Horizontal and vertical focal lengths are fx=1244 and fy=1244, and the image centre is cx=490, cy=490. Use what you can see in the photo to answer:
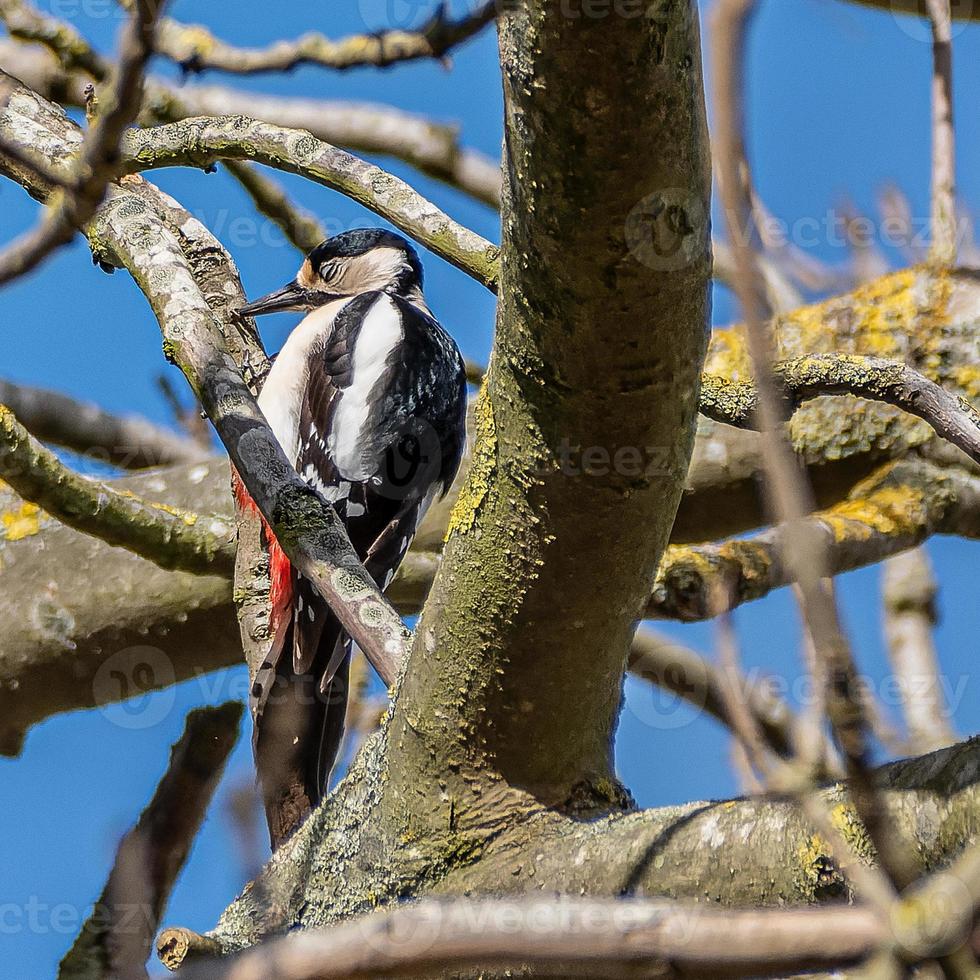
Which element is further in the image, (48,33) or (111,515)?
(48,33)

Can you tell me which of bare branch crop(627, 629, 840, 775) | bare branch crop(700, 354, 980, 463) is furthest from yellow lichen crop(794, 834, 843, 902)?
bare branch crop(627, 629, 840, 775)

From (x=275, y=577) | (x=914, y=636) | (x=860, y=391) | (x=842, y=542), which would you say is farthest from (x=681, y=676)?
(x=860, y=391)

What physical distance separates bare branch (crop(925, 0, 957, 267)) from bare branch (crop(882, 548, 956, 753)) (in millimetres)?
1992

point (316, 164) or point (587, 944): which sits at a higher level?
point (316, 164)

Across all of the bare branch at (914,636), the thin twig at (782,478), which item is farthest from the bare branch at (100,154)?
the bare branch at (914,636)

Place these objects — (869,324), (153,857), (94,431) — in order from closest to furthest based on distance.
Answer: (153,857), (869,324), (94,431)

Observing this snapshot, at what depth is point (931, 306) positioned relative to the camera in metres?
3.67

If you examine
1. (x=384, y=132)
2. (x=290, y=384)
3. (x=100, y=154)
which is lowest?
(x=100, y=154)

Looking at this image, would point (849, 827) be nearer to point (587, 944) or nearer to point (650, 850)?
point (650, 850)

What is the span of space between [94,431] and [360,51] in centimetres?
336

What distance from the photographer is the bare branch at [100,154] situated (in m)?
0.91

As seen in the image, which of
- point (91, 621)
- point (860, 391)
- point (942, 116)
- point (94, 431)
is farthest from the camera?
point (94, 431)

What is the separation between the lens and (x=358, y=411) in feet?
11.9

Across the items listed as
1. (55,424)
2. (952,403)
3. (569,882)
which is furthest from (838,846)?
(55,424)
